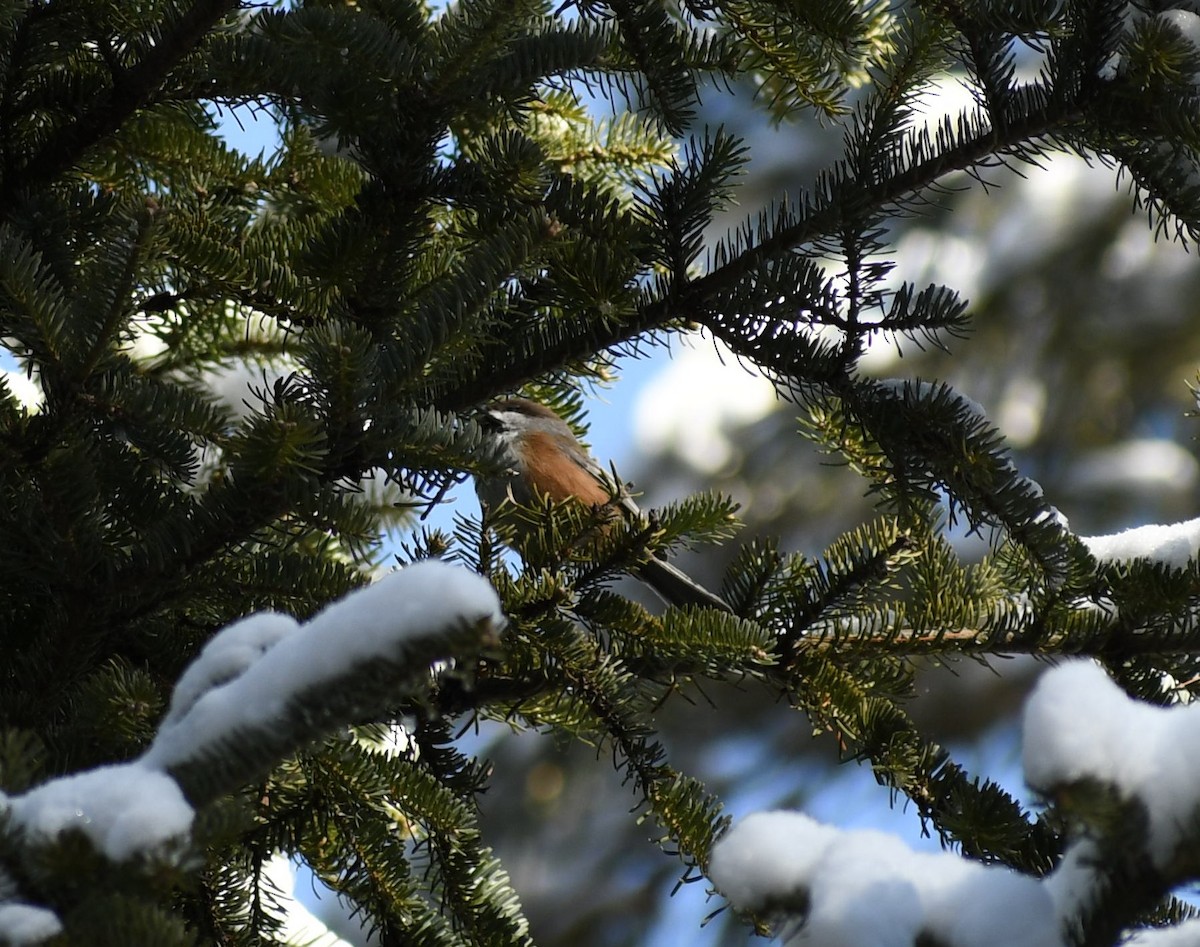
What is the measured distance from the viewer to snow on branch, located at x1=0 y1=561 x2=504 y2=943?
1.03 meters

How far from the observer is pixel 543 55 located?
2115mm

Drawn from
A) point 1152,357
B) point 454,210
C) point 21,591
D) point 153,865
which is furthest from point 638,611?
point 1152,357

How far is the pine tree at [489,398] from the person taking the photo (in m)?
1.78

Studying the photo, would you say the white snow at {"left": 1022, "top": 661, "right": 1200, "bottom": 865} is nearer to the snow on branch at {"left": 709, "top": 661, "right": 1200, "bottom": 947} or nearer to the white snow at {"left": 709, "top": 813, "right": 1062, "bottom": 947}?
the snow on branch at {"left": 709, "top": 661, "right": 1200, "bottom": 947}

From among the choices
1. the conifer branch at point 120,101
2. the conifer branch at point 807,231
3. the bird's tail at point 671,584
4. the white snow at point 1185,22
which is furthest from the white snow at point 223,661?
the bird's tail at point 671,584

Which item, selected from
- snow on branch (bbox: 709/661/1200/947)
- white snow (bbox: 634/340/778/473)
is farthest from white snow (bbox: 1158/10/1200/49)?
white snow (bbox: 634/340/778/473)

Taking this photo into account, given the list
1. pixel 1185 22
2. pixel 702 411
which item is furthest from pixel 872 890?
pixel 702 411

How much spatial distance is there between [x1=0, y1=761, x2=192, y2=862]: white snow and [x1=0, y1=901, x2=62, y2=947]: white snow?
0.06 m

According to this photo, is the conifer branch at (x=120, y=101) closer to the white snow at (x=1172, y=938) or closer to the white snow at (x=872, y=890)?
the white snow at (x=872, y=890)

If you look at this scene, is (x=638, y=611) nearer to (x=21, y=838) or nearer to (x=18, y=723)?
(x=18, y=723)

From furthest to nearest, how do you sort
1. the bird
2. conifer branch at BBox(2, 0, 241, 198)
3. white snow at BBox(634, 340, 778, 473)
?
1. white snow at BBox(634, 340, 778, 473)
2. the bird
3. conifer branch at BBox(2, 0, 241, 198)

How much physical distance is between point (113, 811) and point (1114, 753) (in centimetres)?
83

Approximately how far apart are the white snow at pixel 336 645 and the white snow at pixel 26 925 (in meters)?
0.16

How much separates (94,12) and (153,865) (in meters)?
1.85
